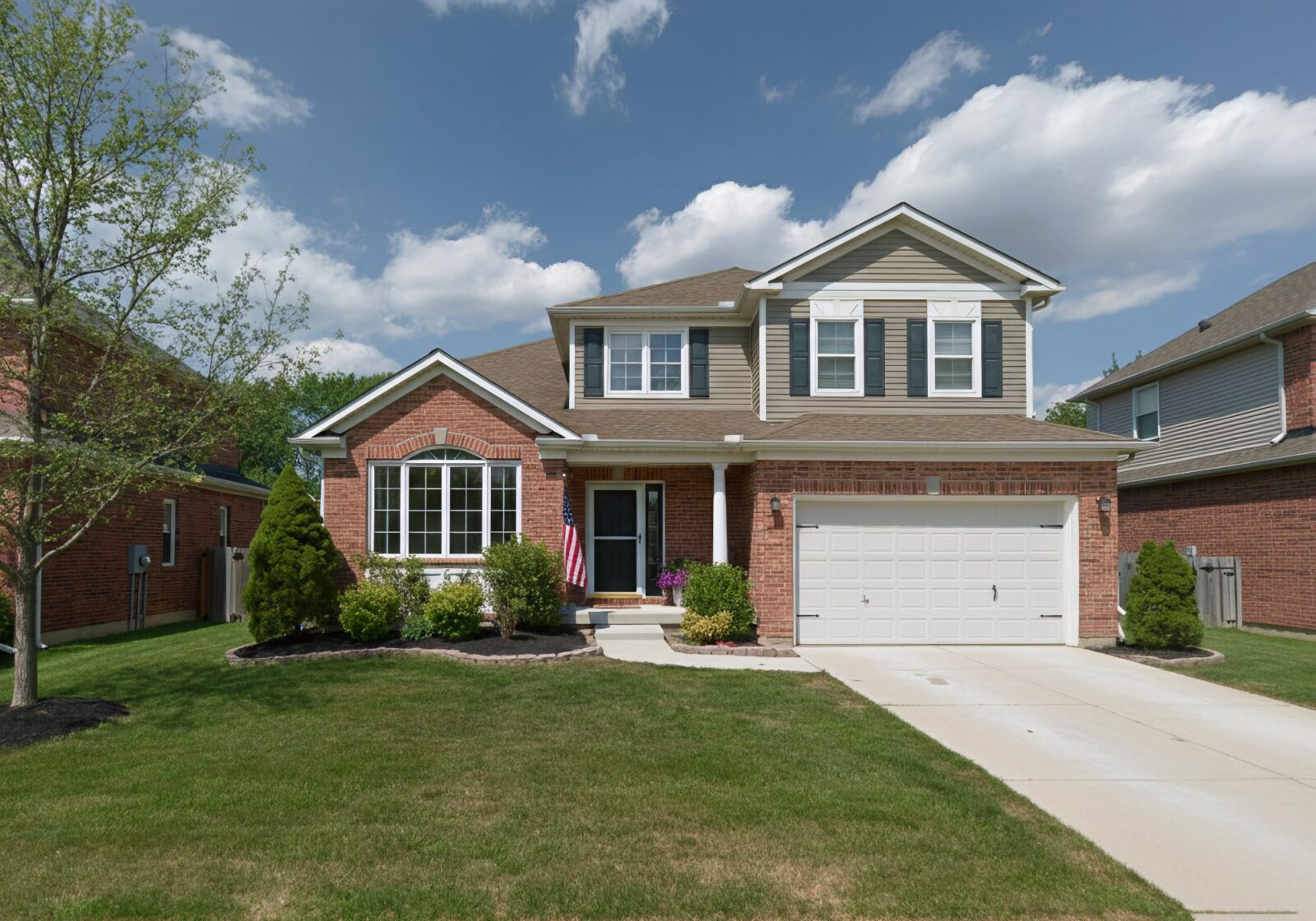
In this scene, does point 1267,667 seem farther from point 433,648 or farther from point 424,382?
point 424,382

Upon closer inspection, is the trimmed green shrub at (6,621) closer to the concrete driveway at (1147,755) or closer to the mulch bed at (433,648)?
the mulch bed at (433,648)

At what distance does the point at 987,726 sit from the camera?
7.62 m

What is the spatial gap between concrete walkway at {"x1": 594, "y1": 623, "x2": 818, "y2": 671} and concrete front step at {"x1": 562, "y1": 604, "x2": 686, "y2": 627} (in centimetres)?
10

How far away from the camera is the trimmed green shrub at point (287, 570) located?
1115cm

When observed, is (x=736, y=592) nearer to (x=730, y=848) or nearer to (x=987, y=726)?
(x=987, y=726)

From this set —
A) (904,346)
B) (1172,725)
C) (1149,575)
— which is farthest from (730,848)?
(904,346)

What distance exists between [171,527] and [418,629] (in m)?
8.62

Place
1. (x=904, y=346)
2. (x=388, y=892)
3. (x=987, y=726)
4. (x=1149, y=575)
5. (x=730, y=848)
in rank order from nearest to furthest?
1. (x=388, y=892)
2. (x=730, y=848)
3. (x=987, y=726)
4. (x=1149, y=575)
5. (x=904, y=346)

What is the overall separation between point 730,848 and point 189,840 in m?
3.45

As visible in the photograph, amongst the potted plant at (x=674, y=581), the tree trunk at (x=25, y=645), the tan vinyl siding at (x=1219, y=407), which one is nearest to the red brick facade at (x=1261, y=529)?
the tan vinyl siding at (x=1219, y=407)

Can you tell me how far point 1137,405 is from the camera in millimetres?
20844

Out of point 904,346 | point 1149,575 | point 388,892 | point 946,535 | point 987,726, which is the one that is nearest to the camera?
point 388,892

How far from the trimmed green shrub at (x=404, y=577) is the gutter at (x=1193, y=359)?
57.2 ft

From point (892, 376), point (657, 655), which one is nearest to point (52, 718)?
point (657, 655)
